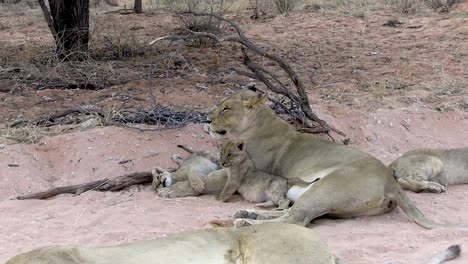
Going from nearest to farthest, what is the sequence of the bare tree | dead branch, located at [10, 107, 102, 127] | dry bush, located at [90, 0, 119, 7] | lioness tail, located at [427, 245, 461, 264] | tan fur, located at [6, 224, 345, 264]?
tan fur, located at [6, 224, 345, 264] → lioness tail, located at [427, 245, 461, 264] → dead branch, located at [10, 107, 102, 127] → the bare tree → dry bush, located at [90, 0, 119, 7]

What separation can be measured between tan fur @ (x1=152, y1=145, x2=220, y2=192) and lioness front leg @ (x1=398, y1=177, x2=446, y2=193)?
1.87 metres

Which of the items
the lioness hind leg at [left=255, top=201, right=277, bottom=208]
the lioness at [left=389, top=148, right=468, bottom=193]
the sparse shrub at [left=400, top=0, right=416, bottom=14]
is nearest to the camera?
the lioness hind leg at [left=255, top=201, right=277, bottom=208]

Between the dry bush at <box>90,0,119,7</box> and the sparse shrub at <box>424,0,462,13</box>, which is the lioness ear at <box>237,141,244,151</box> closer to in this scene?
the sparse shrub at <box>424,0,462,13</box>

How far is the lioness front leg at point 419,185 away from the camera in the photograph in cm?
739

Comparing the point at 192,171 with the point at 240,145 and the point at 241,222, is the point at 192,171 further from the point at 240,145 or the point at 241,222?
the point at 241,222

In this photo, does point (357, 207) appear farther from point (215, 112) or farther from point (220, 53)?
point (220, 53)

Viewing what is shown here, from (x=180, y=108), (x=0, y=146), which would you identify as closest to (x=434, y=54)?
(x=180, y=108)

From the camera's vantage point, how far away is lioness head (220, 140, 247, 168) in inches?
271

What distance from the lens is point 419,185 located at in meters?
7.38

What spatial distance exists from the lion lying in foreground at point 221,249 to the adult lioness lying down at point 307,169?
148 cm

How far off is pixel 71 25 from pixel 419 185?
6857mm

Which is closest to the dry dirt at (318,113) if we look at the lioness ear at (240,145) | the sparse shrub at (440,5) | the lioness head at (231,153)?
the lioness head at (231,153)

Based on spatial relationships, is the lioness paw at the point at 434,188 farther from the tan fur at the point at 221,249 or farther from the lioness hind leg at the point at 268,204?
the tan fur at the point at 221,249

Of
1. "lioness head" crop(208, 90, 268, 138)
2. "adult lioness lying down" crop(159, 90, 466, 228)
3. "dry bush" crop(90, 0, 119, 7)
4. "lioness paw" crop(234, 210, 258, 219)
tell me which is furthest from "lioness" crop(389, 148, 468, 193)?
"dry bush" crop(90, 0, 119, 7)
